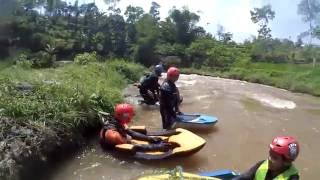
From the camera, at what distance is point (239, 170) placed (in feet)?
27.3

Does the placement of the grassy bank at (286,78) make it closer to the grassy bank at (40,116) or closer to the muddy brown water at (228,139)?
the muddy brown water at (228,139)

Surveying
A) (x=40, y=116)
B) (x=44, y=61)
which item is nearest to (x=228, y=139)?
(x=40, y=116)

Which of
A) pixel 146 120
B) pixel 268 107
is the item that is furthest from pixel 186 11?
pixel 146 120

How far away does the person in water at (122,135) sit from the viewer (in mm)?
8016

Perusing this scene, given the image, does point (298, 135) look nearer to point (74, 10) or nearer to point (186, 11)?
point (186, 11)

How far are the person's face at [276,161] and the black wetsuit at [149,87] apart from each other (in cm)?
930

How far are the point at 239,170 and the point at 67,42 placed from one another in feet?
101

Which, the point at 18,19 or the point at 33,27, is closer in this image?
the point at 18,19

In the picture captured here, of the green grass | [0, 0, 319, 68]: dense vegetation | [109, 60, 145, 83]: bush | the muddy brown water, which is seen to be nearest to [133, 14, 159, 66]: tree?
[0, 0, 319, 68]: dense vegetation

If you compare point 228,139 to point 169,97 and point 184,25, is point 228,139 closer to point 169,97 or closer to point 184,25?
point 169,97

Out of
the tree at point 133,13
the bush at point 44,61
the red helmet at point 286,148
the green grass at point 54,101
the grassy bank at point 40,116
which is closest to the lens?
the red helmet at point 286,148

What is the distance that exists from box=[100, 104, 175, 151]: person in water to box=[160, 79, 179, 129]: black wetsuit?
1574 mm

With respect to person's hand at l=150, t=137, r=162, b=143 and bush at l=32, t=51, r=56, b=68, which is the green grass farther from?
bush at l=32, t=51, r=56, b=68

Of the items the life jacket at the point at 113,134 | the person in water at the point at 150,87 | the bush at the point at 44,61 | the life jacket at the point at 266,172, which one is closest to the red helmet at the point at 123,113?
the life jacket at the point at 113,134
